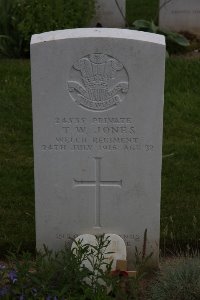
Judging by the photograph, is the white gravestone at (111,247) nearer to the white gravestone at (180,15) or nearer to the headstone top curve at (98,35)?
the headstone top curve at (98,35)

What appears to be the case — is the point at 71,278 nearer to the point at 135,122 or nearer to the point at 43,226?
the point at 43,226

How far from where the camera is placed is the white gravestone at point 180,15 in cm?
951

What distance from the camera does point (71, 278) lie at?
3.90 m

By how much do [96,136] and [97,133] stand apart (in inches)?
0.8

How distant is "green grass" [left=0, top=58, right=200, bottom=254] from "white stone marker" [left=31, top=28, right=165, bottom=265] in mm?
415

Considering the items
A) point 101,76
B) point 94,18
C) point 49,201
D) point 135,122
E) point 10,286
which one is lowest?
point 10,286

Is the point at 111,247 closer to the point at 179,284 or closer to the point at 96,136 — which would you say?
the point at 179,284

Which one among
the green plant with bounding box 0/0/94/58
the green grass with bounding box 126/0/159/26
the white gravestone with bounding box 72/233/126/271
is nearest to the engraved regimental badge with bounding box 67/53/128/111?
the white gravestone with bounding box 72/233/126/271

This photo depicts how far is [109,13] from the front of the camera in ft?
31.2

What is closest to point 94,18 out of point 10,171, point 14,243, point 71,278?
point 10,171

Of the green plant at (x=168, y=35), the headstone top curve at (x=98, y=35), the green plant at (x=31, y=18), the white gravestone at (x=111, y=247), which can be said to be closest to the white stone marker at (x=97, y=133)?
the headstone top curve at (x=98, y=35)

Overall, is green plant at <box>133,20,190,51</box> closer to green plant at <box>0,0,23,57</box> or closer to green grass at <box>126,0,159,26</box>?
green grass at <box>126,0,159,26</box>

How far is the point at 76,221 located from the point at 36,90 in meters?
0.84

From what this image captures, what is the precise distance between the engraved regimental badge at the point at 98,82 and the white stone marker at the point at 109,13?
5465 mm
